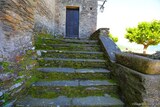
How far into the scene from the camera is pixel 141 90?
4.88 ft

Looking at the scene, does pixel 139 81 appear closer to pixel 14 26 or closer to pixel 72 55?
pixel 72 55

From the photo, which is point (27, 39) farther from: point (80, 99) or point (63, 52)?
point (80, 99)

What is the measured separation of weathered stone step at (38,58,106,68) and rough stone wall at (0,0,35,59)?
0.53 meters

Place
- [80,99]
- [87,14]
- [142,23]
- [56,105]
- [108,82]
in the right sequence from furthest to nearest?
[142,23]
[87,14]
[108,82]
[80,99]
[56,105]

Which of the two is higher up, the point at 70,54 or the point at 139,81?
the point at 70,54

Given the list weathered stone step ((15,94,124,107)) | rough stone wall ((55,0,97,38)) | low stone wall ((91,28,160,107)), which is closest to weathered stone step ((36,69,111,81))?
weathered stone step ((15,94,124,107))

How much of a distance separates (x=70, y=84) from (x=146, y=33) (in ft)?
56.6

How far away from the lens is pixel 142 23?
17141 mm

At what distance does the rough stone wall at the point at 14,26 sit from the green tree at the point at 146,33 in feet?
55.6

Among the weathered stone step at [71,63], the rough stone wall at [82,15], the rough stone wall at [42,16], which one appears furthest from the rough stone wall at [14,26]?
the rough stone wall at [82,15]

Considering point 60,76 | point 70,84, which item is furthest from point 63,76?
point 70,84

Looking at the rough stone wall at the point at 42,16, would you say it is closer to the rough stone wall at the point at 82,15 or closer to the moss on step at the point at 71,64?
the moss on step at the point at 71,64

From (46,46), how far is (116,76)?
1916 mm

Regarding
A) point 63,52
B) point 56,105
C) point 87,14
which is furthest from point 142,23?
point 56,105
